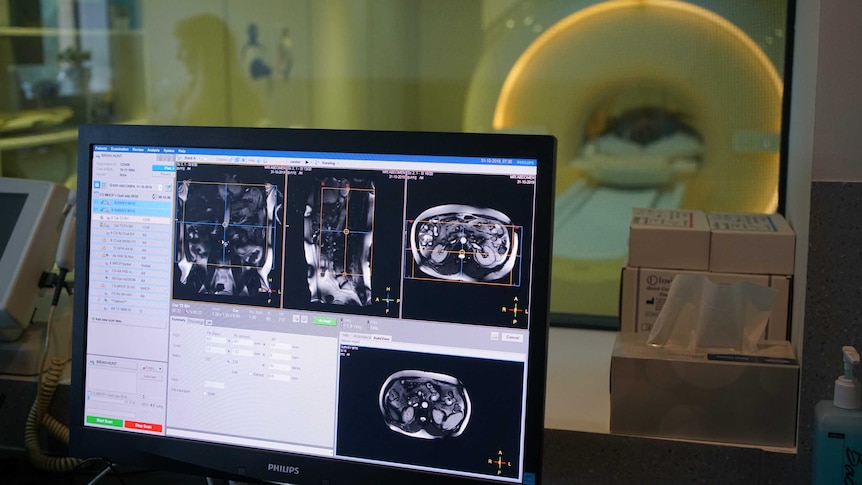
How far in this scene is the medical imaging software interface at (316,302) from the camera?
0.98 metres

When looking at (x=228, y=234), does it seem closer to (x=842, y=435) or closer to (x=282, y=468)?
(x=282, y=468)

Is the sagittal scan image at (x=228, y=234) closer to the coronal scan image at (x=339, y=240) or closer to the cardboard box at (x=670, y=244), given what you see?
the coronal scan image at (x=339, y=240)

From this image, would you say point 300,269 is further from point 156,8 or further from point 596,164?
point 156,8

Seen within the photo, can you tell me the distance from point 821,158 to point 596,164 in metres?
0.58

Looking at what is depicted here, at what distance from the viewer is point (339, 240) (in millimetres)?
1020

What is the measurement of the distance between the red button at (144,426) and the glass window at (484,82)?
792 millimetres

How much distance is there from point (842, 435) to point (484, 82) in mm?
911

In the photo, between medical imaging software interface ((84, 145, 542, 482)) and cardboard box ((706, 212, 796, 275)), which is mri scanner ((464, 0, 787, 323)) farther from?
medical imaging software interface ((84, 145, 542, 482))

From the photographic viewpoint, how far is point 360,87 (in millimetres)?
1698

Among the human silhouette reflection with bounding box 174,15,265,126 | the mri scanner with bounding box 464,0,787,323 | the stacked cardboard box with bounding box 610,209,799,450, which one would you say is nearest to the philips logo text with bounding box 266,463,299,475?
the stacked cardboard box with bounding box 610,209,799,450

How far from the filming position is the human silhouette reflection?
1751 millimetres

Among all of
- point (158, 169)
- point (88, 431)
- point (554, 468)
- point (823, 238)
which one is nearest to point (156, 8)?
point (158, 169)

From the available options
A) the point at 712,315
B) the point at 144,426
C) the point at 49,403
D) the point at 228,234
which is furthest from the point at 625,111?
the point at 49,403

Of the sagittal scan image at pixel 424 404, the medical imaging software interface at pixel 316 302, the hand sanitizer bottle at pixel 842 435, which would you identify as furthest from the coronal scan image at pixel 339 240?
the hand sanitizer bottle at pixel 842 435
